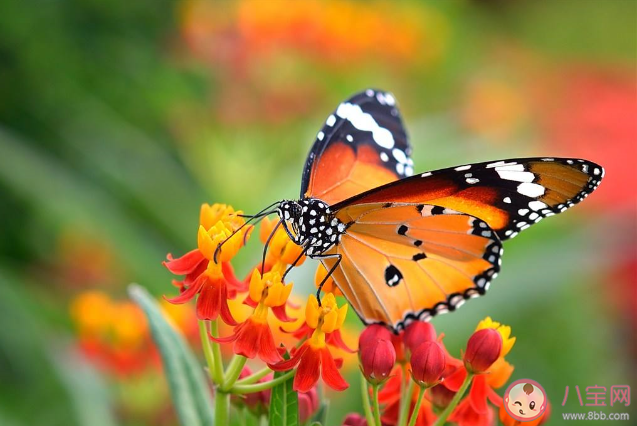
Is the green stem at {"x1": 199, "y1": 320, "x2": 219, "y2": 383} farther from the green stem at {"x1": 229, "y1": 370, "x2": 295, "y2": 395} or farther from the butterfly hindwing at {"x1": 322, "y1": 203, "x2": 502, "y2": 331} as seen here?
the butterfly hindwing at {"x1": 322, "y1": 203, "x2": 502, "y2": 331}

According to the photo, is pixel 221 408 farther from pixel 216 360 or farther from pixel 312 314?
pixel 312 314

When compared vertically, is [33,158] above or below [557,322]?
above

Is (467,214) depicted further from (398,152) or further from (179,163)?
(179,163)

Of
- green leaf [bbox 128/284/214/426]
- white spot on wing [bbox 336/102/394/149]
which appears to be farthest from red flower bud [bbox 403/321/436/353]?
white spot on wing [bbox 336/102/394/149]

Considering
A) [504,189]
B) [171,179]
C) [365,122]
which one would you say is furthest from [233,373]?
[171,179]

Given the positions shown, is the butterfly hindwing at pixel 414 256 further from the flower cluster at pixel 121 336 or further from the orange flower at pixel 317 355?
the flower cluster at pixel 121 336

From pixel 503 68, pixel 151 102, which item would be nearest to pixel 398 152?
pixel 151 102
